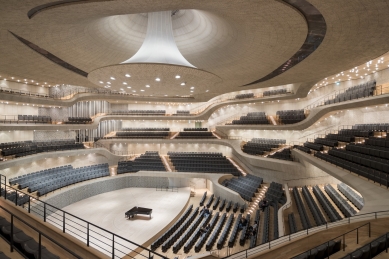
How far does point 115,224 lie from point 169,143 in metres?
15.5

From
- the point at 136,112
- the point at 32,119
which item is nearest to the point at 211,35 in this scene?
the point at 32,119

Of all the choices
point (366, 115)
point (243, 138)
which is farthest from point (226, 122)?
point (366, 115)

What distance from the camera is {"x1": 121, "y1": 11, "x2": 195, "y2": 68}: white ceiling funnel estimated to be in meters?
10.7

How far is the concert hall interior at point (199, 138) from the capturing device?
716 cm

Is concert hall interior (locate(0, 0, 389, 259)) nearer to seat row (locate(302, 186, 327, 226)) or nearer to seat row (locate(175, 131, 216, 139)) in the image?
seat row (locate(302, 186, 327, 226))

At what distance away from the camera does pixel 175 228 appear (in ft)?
43.9

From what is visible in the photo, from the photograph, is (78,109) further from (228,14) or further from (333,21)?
(333,21)

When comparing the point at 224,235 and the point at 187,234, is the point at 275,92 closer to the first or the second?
the point at 224,235

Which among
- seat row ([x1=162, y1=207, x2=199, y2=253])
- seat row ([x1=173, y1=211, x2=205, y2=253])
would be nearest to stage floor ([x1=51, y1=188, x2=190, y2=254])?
seat row ([x1=162, y1=207, x2=199, y2=253])

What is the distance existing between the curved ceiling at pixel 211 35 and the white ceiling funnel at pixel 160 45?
1698 mm

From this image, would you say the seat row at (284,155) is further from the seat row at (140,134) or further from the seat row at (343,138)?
the seat row at (140,134)

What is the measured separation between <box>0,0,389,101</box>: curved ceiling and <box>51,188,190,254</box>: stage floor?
9.78 meters

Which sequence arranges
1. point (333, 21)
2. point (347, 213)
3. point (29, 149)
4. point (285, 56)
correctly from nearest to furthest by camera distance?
point (333, 21) → point (347, 213) → point (285, 56) → point (29, 149)

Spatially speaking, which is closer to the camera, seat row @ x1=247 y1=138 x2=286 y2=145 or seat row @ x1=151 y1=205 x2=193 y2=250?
seat row @ x1=151 y1=205 x2=193 y2=250
